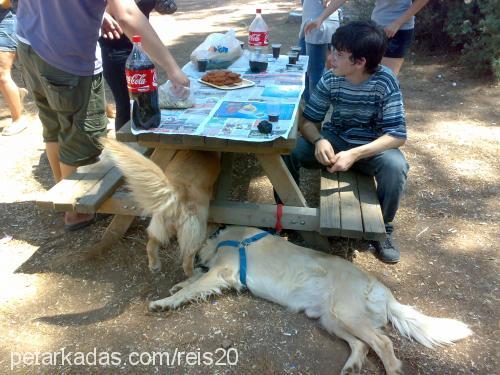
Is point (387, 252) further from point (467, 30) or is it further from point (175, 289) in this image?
point (467, 30)

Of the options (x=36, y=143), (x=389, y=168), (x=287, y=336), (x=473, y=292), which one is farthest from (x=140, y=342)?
(x=36, y=143)

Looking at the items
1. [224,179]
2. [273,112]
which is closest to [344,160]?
[273,112]

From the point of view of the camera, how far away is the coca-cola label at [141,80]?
2438mm

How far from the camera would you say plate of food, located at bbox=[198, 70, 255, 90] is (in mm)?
3289

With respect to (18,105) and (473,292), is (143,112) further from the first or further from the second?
(18,105)

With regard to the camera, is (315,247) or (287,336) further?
(315,247)

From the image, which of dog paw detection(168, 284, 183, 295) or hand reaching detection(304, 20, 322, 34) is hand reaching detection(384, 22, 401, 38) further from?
dog paw detection(168, 284, 183, 295)

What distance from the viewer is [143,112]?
102 inches

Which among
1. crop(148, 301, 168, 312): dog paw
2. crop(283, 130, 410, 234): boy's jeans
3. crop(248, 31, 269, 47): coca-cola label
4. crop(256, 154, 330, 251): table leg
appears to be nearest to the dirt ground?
crop(148, 301, 168, 312): dog paw

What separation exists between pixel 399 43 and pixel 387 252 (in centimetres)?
219

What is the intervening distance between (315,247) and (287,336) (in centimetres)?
79

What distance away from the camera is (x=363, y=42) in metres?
2.75

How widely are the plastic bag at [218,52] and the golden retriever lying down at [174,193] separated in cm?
112

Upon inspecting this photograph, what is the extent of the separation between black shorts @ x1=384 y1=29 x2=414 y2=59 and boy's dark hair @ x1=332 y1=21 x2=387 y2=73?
1.36 meters
